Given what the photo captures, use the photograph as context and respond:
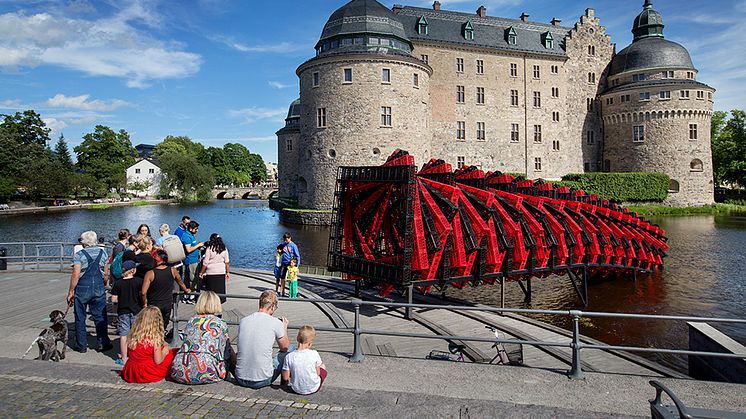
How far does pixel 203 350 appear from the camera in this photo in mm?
5996

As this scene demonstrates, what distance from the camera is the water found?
14097 millimetres

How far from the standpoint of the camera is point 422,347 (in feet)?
29.5

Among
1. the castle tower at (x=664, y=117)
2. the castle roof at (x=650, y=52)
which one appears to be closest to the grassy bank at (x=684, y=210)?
the castle tower at (x=664, y=117)

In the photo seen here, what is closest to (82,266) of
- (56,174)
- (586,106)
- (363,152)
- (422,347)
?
(422,347)

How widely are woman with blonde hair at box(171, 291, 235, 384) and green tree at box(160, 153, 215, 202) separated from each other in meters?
78.6

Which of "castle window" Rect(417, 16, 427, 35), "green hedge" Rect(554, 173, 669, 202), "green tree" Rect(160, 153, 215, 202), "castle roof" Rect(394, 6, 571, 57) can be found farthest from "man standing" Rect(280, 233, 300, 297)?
"green tree" Rect(160, 153, 215, 202)

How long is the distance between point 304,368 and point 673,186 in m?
64.6

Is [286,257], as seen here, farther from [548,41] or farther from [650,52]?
[650,52]

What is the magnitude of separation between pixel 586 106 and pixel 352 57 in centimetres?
3460

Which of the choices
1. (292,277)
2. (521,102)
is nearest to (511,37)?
(521,102)

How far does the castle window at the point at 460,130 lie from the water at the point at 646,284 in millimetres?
21320

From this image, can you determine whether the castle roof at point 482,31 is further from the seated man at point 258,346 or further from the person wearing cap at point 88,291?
the seated man at point 258,346

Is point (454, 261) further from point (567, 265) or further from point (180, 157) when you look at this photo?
point (180, 157)

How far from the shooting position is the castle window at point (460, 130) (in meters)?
53.5
